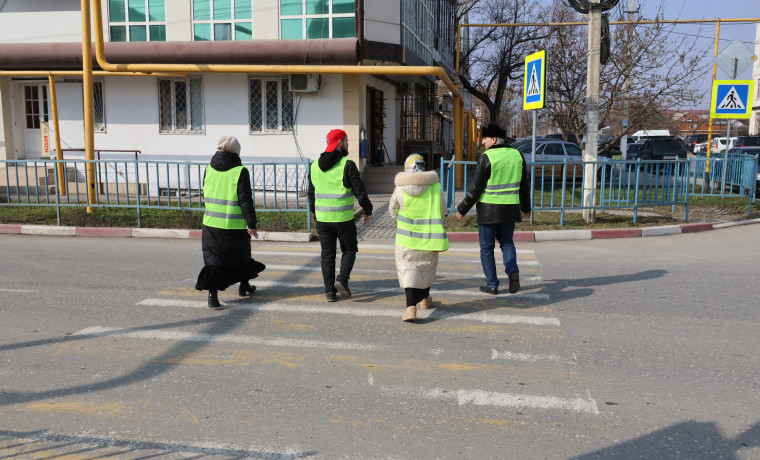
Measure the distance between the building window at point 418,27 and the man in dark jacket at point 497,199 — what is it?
1106 centimetres

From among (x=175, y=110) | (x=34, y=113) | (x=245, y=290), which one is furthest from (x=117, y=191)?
(x=34, y=113)

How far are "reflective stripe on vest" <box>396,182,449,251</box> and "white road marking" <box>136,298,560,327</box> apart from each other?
2.38 ft

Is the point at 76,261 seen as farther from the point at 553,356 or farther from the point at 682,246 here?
the point at 682,246

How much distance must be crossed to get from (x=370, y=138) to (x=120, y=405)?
16034 mm

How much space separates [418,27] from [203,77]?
7165mm

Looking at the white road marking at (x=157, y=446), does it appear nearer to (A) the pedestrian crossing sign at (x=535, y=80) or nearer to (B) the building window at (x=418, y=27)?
(A) the pedestrian crossing sign at (x=535, y=80)

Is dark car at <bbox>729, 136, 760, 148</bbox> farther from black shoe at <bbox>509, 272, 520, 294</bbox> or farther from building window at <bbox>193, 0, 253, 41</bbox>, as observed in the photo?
black shoe at <bbox>509, 272, 520, 294</bbox>

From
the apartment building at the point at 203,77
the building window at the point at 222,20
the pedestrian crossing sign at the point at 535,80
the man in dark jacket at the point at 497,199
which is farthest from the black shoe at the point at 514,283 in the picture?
the building window at the point at 222,20

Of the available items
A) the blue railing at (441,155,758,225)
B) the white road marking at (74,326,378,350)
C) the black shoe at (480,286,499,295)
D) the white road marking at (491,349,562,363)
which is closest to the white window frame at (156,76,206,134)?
the blue railing at (441,155,758,225)

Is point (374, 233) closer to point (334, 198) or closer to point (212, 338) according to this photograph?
point (334, 198)

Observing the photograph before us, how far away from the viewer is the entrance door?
1867 centimetres

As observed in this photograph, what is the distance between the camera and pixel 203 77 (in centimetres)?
1723

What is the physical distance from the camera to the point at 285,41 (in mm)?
15789

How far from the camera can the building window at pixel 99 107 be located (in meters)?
17.8
